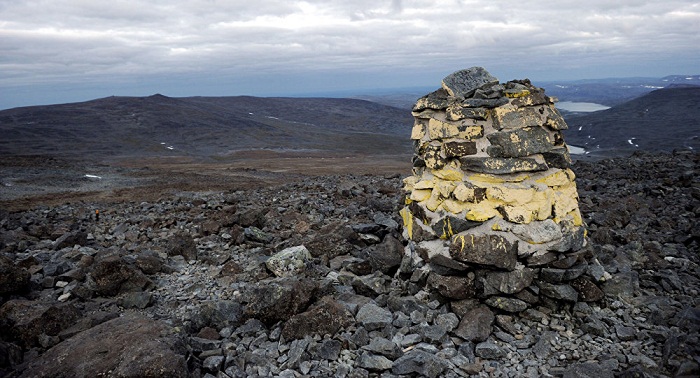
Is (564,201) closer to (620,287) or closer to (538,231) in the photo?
(538,231)

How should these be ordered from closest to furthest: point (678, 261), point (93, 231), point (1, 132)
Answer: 1. point (678, 261)
2. point (93, 231)
3. point (1, 132)

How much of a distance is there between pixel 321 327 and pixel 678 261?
6.23 meters

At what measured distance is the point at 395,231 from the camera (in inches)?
338

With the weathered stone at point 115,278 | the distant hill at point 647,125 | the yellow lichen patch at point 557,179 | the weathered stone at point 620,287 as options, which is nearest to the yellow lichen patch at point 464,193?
the yellow lichen patch at point 557,179

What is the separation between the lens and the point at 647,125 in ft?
235

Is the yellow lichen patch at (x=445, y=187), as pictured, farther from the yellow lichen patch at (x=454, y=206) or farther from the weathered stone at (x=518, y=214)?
the weathered stone at (x=518, y=214)

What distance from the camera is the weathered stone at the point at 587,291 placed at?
233 inches

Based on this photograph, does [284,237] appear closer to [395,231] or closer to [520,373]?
[395,231]

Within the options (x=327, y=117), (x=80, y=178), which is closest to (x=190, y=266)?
(x=80, y=178)

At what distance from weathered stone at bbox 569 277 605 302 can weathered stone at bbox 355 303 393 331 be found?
2.60 metres

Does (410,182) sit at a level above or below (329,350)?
above

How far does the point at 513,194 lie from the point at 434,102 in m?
1.94

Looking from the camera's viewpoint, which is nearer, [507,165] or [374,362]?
[374,362]

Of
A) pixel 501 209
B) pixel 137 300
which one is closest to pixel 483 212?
pixel 501 209
